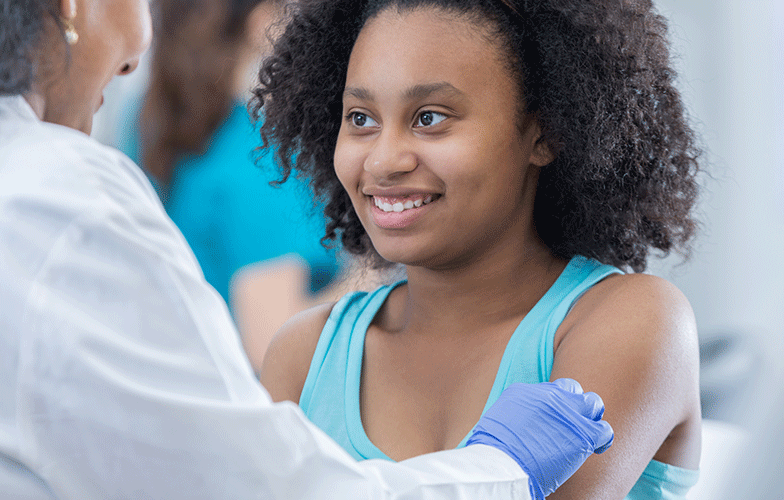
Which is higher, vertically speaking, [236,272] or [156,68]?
[156,68]

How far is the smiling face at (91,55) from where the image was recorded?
894 mm

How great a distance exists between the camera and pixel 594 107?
1.26 m

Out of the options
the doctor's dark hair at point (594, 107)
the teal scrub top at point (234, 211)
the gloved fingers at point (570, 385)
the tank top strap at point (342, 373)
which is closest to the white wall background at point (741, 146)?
the teal scrub top at point (234, 211)

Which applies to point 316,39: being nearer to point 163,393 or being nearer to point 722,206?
point 163,393

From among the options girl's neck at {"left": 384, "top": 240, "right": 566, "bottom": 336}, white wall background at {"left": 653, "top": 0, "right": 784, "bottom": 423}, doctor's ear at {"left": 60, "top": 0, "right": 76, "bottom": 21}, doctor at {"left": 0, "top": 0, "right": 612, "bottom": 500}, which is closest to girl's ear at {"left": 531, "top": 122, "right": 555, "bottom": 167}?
girl's neck at {"left": 384, "top": 240, "right": 566, "bottom": 336}

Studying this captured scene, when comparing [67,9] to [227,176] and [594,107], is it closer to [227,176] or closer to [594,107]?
[594,107]

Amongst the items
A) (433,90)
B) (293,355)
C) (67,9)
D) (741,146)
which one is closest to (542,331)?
(433,90)

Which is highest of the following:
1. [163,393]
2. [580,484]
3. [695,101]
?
[695,101]

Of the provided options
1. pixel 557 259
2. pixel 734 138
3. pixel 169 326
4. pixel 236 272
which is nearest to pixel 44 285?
pixel 169 326

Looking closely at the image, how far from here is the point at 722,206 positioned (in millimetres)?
3090

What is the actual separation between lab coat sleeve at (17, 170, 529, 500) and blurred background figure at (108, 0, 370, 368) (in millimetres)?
1411

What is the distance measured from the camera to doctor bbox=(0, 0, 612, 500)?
733 mm

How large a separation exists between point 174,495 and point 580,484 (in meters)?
0.56

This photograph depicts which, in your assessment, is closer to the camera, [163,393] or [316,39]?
[163,393]
